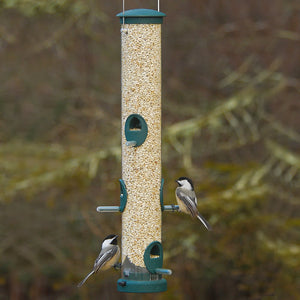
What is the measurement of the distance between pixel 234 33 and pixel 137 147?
5.76 m

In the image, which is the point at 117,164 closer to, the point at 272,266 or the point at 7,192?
the point at 7,192

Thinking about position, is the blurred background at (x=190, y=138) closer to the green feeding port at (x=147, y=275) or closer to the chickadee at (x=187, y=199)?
the chickadee at (x=187, y=199)

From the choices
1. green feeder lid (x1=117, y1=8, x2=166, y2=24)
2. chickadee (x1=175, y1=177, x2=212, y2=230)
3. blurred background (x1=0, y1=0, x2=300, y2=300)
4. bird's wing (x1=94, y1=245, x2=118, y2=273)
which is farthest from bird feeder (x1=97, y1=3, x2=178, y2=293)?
blurred background (x1=0, y1=0, x2=300, y2=300)

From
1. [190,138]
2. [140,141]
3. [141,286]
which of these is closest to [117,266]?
[141,286]

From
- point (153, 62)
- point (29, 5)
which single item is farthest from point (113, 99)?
point (153, 62)

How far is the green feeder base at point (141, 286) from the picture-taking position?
5918 mm

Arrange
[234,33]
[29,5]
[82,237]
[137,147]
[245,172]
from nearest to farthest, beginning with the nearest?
[137,147] → [29,5] → [245,172] → [234,33] → [82,237]

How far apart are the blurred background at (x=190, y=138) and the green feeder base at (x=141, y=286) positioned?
169 inches

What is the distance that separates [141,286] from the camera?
5922 mm

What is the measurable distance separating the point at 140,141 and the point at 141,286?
109cm

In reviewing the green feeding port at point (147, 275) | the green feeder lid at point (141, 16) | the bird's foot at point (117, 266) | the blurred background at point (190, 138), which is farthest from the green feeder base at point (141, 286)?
the blurred background at point (190, 138)

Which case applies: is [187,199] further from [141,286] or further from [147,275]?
[141,286]

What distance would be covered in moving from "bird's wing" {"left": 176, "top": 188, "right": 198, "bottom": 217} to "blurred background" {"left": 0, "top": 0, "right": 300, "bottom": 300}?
377cm

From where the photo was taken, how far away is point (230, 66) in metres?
11.5
